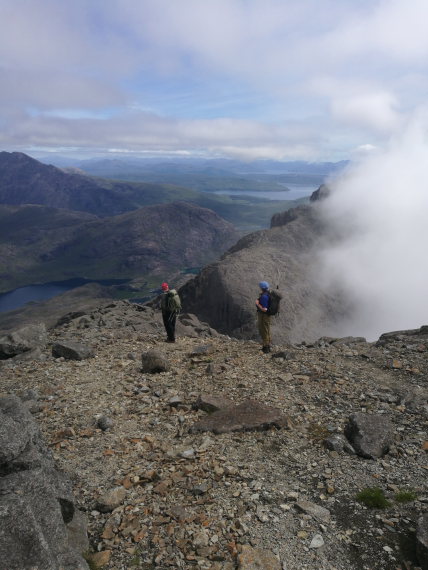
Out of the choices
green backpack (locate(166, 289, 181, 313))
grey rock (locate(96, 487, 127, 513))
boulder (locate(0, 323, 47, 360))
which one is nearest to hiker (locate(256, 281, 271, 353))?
green backpack (locate(166, 289, 181, 313))

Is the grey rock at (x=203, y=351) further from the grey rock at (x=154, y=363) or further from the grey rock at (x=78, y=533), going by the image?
the grey rock at (x=78, y=533)

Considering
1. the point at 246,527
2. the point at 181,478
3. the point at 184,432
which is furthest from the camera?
the point at 184,432

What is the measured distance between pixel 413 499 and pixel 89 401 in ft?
39.3

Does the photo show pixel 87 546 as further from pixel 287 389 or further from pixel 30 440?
pixel 287 389

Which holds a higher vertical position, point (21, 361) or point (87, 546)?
point (87, 546)

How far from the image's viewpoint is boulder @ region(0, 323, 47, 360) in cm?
2455

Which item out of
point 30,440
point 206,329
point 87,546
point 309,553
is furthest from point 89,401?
point 206,329

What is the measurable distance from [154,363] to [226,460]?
836 centimetres

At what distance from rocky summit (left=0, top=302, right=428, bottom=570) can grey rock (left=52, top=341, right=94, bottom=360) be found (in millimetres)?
566

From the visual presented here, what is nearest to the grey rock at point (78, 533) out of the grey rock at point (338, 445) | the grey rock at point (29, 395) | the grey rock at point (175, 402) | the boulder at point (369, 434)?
the grey rock at point (175, 402)

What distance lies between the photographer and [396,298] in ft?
541

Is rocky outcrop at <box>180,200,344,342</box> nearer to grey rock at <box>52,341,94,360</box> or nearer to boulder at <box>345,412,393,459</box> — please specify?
grey rock at <box>52,341,94,360</box>

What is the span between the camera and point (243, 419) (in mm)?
13742

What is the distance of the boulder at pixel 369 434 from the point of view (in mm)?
11804
